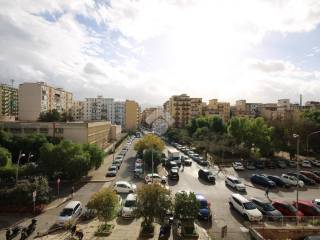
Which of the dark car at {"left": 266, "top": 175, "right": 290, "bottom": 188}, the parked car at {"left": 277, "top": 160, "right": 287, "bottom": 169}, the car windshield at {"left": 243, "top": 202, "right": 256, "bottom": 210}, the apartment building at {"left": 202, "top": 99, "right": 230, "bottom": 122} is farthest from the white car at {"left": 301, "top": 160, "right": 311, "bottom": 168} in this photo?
the apartment building at {"left": 202, "top": 99, "right": 230, "bottom": 122}

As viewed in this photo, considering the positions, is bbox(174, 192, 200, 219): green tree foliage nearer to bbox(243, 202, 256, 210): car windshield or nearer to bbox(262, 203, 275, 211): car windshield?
bbox(243, 202, 256, 210): car windshield

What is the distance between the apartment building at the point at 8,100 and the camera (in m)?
114

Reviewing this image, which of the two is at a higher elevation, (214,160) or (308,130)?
(308,130)

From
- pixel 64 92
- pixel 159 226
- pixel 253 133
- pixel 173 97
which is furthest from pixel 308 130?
pixel 64 92

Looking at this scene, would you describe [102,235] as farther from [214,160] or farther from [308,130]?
[308,130]

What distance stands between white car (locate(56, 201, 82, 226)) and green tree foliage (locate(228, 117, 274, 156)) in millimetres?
33534

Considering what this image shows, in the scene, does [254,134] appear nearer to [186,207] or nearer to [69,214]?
[186,207]

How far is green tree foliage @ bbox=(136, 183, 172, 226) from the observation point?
67.8 feet

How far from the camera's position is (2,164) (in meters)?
36.5

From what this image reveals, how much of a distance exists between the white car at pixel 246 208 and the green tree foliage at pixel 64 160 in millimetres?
17808

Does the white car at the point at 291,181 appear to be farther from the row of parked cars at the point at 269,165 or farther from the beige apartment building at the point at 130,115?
the beige apartment building at the point at 130,115

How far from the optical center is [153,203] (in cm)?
2066

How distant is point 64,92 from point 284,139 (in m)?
82.8

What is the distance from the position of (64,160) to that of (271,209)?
22.4m
